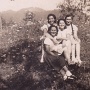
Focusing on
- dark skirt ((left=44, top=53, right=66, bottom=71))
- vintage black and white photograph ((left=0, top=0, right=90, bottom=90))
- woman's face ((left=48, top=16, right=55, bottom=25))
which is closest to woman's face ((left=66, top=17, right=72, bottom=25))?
vintage black and white photograph ((left=0, top=0, right=90, bottom=90))

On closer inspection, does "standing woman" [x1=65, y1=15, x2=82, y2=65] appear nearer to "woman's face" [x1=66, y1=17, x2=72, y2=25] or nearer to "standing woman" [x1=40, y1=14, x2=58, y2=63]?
"woman's face" [x1=66, y1=17, x2=72, y2=25]

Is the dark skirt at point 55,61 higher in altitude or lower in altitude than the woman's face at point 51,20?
lower

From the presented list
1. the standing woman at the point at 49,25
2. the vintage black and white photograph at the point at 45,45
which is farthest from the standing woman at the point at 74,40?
the standing woman at the point at 49,25

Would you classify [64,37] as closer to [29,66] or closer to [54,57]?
[54,57]

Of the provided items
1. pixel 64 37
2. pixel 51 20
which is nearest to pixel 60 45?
pixel 64 37

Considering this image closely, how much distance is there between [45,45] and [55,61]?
134 millimetres

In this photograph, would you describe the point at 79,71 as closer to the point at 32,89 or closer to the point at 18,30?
the point at 32,89

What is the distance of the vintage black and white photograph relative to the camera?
1668 millimetres

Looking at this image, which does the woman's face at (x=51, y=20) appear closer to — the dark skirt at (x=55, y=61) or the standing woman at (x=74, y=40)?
the standing woman at (x=74, y=40)

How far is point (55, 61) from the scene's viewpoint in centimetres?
167

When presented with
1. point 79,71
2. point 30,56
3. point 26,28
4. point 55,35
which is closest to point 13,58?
point 30,56

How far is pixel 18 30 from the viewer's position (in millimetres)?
1704

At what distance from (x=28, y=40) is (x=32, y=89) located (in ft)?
1.16

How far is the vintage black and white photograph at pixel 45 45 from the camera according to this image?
5.47 ft
